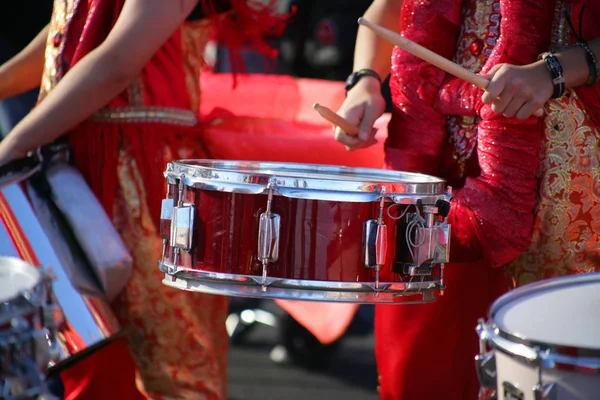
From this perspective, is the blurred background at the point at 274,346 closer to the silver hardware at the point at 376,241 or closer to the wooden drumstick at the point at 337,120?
the wooden drumstick at the point at 337,120

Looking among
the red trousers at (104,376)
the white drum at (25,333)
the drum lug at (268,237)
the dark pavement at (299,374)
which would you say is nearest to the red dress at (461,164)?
the drum lug at (268,237)

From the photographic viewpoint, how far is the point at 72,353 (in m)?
1.91

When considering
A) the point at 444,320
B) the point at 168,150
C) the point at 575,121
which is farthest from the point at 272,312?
the point at 575,121

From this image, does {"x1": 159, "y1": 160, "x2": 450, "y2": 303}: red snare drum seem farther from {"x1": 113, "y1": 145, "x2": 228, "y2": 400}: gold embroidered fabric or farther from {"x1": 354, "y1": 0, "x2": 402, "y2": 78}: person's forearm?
{"x1": 113, "y1": 145, "x2": 228, "y2": 400}: gold embroidered fabric

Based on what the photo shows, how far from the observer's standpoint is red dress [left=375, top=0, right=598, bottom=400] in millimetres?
1631

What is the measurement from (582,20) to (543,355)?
0.80 metres

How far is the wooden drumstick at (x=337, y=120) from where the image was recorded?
172 cm

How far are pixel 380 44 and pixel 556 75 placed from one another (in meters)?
0.57

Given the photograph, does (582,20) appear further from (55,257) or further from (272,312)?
(272,312)

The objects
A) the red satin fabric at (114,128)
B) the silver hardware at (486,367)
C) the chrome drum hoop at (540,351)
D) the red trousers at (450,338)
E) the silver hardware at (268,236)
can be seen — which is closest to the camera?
the chrome drum hoop at (540,351)

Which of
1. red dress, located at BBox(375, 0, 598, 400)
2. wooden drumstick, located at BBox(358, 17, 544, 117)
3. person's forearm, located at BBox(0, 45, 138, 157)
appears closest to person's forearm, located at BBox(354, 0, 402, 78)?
red dress, located at BBox(375, 0, 598, 400)

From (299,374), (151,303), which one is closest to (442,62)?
(151,303)

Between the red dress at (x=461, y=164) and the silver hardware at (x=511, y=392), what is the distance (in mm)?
499

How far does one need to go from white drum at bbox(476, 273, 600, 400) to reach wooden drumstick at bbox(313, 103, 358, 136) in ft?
1.94
